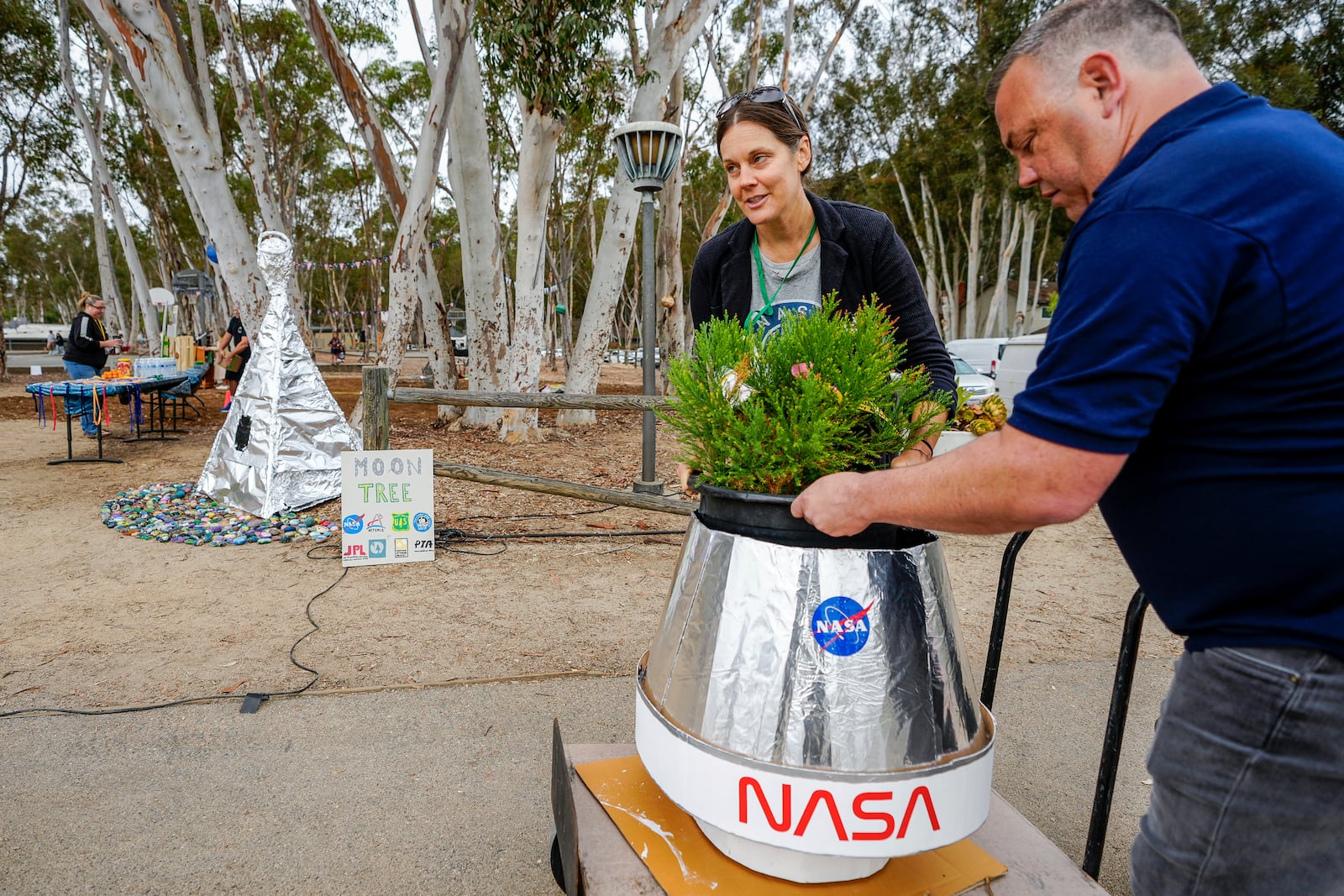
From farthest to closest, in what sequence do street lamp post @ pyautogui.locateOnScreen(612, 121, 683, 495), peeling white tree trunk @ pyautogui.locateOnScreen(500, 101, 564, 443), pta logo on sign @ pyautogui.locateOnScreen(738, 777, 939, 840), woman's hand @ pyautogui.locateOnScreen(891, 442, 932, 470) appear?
peeling white tree trunk @ pyautogui.locateOnScreen(500, 101, 564, 443), street lamp post @ pyautogui.locateOnScreen(612, 121, 683, 495), woman's hand @ pyautogui.locateOnScreen(891, 442, 932, 470), pta logo on sign @ pyautogui.locateOnScreen(738, 777, 939, 840)

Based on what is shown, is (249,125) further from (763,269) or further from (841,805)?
(841,805)

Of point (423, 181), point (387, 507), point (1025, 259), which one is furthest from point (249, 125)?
point (1025, 259)

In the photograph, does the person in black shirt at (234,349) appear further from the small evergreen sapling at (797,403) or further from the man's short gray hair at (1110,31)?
the man's short gray hair at (1110,31)

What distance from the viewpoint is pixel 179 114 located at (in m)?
6.86

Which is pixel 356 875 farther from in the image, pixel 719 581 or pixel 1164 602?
pixel 1164 602

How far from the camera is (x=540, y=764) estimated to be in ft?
8.50

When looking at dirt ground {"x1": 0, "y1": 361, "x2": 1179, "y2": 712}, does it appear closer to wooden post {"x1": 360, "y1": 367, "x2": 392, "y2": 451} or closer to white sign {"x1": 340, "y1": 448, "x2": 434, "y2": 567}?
white sign {"x1": 340, "y1": 448, "x2": 434, "y2": 567}

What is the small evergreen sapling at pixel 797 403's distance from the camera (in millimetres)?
1238

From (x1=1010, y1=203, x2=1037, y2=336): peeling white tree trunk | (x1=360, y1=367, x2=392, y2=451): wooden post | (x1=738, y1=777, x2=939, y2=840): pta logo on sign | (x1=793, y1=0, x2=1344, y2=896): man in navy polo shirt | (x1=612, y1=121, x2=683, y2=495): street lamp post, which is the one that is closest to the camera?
(x1=793, y1=0, x2=1344, y2=896): man in navy polo shirt

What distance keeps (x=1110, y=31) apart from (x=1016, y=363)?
16921mm

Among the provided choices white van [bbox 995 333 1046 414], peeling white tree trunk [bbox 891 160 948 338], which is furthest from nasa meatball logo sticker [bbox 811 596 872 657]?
peeling white tree trunk [bbox 891 160 948 338]

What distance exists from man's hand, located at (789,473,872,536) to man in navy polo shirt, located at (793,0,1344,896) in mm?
19

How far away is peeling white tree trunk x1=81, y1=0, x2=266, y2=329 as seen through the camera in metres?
6.57

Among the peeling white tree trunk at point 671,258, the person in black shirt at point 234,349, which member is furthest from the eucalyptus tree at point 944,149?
the person in black shirt at point 234,349
